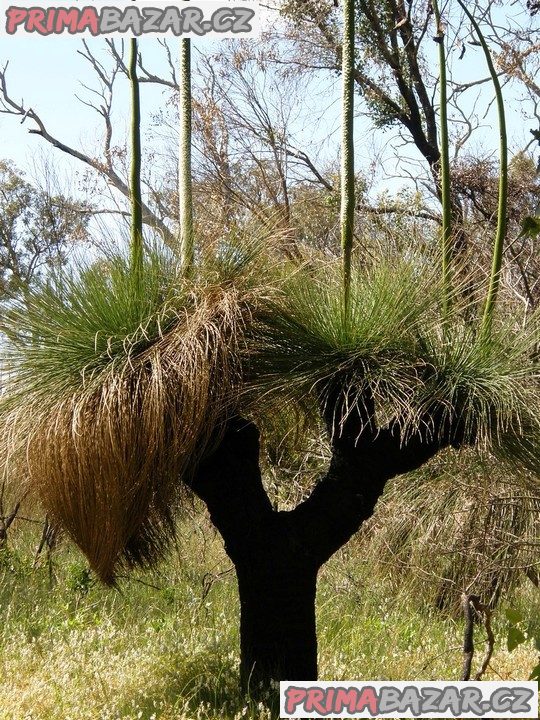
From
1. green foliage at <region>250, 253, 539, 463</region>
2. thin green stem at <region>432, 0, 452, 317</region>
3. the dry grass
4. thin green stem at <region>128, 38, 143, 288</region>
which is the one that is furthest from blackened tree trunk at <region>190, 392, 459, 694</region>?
thin green stem at <region>128, 38, 143, 288</region>

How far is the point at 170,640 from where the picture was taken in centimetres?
387

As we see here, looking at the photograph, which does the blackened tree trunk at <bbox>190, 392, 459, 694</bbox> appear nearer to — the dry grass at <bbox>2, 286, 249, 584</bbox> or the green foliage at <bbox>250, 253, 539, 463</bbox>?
the green foliage at <bbox>250, 253, 539, 463</bbox>

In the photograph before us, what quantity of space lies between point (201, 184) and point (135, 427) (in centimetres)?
611

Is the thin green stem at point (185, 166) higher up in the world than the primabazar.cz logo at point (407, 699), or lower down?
higher up

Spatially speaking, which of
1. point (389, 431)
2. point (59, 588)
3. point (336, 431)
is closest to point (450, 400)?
→ point (389, 431)

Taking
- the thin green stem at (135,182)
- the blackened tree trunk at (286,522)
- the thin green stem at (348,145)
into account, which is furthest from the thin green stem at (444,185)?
the thin green stem at (135,182)

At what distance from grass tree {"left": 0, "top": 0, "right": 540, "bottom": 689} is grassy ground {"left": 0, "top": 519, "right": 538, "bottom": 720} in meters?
0.38

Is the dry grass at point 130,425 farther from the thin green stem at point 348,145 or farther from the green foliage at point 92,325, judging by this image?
the thin green stem at point 348,145

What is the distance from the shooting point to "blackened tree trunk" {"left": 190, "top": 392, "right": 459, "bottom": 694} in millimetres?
2789

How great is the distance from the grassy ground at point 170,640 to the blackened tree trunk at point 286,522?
20 centimetres

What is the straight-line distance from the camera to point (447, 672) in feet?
12.0

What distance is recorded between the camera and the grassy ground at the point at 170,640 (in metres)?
2.98

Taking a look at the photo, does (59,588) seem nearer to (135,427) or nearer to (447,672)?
(447,672)

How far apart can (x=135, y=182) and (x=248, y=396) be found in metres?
0.79
